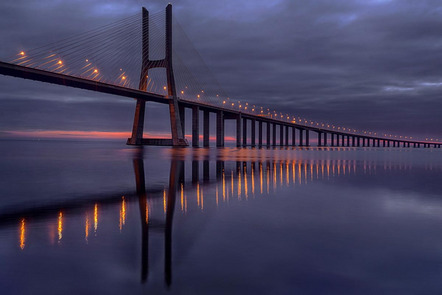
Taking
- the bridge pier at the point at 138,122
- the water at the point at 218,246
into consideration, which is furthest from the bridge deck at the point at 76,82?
the water at the point at 218,246

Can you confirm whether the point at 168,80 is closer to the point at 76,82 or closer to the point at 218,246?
the point at 76,82

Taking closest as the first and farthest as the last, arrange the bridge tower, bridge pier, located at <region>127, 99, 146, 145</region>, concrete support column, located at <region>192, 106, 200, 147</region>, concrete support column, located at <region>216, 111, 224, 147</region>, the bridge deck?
the bridge deck < the bridge tower < bridge pier, located at <region>127, 99, 146, 145</region> < concrete support column, located at <region>192, 106, 200, 147</region> < concrete support column, located at <region>216, 111, 224, 147</region>

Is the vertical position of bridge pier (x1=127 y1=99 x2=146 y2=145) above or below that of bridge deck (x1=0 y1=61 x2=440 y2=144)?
below

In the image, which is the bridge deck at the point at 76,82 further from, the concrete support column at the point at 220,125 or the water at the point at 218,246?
the water at the point at 218,246

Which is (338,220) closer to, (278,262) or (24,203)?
(278,262)

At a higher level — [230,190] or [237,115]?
[237,115]

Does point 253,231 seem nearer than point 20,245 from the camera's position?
No

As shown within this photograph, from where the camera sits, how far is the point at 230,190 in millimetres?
13398

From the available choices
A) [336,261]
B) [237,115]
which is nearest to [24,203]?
[336,261]

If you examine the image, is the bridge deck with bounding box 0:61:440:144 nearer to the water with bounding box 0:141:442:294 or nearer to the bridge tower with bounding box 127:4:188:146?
the bridge tower with bounding box 127:4:188:146

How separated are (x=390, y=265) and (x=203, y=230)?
340cm

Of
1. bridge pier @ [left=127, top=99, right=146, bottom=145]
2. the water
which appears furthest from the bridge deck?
the water

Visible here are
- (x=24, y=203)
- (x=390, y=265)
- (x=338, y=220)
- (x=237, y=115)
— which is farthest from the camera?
(x=237, y=115)

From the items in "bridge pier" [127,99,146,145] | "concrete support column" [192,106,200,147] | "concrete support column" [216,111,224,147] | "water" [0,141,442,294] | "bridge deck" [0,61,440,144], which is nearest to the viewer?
"water" [0,141,442,294]
